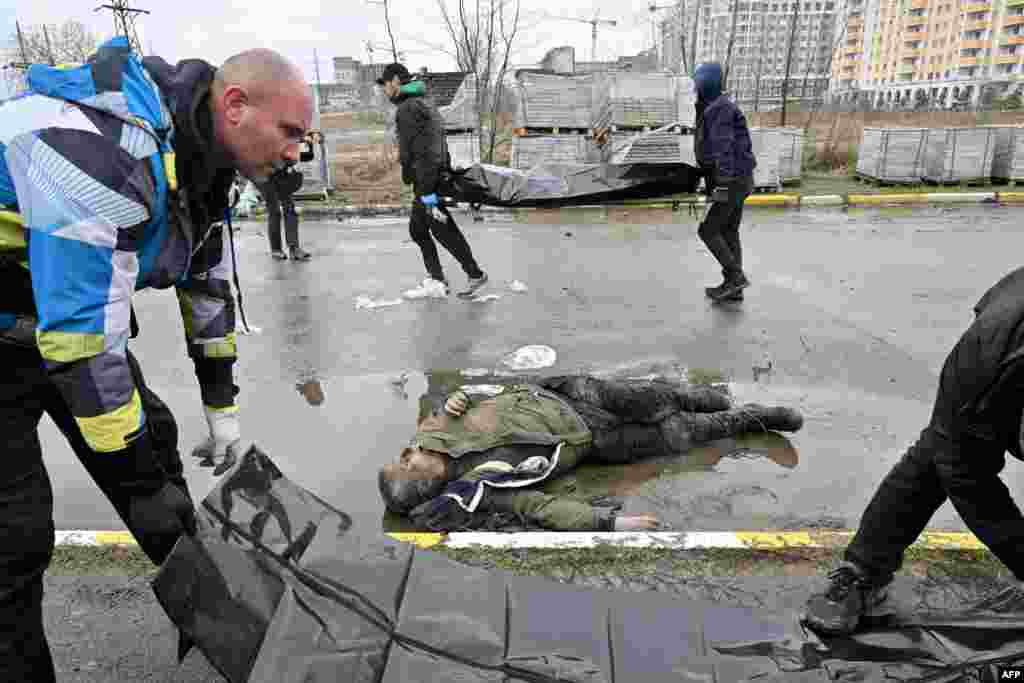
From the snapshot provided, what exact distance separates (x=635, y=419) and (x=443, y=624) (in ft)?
6.26

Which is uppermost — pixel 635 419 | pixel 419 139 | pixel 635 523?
pixel 419 139

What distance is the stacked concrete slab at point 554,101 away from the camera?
538 inches

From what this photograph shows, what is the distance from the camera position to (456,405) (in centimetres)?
347

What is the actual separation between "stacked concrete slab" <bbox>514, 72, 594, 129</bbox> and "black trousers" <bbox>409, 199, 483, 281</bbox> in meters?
7.46

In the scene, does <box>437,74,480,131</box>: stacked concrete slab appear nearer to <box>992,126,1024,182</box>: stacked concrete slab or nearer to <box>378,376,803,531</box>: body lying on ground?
<box>992,126,1024,182</box>: stacked concrete slab

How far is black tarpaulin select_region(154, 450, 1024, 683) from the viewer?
1.79 metres

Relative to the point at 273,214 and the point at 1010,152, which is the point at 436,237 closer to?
the point at 273,214

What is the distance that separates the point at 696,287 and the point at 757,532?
4516mm

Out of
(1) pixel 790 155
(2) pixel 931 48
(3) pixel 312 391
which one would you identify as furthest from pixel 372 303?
(2) pixel 931 48

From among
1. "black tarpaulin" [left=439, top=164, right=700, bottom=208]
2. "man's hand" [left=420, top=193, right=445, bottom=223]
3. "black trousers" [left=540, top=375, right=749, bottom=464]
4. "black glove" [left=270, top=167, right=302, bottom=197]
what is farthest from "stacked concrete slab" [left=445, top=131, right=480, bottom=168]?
"black trousers" [left=540, top=375, right=749, bottom=464]

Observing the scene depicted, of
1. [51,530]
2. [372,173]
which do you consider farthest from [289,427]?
[372,173]

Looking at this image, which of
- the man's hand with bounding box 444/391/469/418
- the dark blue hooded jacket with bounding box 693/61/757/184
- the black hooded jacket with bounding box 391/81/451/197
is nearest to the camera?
the man's hand with bounding box 444/391/469/418

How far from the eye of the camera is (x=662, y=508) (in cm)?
327

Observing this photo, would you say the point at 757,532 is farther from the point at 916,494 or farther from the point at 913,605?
the point at 916,494
